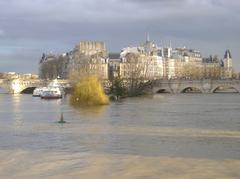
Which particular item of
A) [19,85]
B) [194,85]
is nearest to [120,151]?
[194,85]

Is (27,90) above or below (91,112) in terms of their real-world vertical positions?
below

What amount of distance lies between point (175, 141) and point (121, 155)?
10.8 ft

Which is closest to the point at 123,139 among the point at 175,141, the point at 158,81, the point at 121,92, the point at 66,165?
the point at 175,141

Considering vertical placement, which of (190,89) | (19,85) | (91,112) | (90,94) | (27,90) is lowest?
(190,89)

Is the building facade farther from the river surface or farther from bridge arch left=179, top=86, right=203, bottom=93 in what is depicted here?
the river surface

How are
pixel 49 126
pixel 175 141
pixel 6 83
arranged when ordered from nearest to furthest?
1. pixel 175 141
2. pixel 49 126
3. pixel 6 83

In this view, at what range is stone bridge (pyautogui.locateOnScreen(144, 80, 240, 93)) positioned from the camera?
86875mm

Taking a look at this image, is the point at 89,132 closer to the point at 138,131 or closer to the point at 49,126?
the point at 138,131

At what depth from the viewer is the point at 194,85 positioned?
299 ft

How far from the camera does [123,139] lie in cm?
1897

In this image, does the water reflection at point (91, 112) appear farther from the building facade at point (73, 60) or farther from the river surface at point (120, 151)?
the building facade at point (73, 60)

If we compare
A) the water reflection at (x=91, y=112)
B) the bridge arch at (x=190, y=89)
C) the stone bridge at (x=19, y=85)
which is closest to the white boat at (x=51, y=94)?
the water reflection at (x=91, y=112)

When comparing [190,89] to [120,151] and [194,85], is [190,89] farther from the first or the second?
[120,151]

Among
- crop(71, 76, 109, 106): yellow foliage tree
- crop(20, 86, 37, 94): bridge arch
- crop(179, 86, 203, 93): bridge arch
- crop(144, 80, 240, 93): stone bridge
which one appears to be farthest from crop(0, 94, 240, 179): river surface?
crop(20, 86, 37, 94): bridge arch
